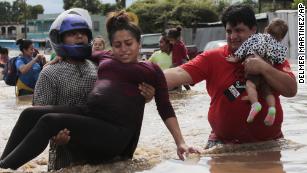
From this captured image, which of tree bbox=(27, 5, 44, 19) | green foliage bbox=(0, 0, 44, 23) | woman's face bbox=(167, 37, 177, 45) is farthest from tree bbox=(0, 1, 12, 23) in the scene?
woman's face bbox=(167, 37, 177, 45)

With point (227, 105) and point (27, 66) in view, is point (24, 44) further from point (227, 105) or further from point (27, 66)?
point (227, 105)

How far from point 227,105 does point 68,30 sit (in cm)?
124

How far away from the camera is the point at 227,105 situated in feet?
13.4

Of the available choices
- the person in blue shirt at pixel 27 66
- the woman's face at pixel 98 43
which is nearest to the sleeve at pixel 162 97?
the woman's face at pixel 98 43

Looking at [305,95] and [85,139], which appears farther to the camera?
[305,95]

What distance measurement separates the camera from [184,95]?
1167 cm

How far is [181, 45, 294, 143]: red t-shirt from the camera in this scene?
13.4ft

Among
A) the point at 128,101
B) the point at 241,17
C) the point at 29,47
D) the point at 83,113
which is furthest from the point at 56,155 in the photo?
the point at 29,47

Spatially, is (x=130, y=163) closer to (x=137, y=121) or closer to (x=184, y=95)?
(x=137, y=121)

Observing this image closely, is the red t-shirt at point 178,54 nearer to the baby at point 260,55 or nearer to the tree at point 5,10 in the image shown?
the baby at point 260,55

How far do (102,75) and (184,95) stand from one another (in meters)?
7.98

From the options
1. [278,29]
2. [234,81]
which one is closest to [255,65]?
[234,81]

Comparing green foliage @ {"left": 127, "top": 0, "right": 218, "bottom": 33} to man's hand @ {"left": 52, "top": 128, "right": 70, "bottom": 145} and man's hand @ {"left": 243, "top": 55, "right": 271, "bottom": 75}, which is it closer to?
man's hand @ {"left": 243, "top": 55, "right": 271, "bottom": 75}

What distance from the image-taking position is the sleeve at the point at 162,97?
3.80 metres
